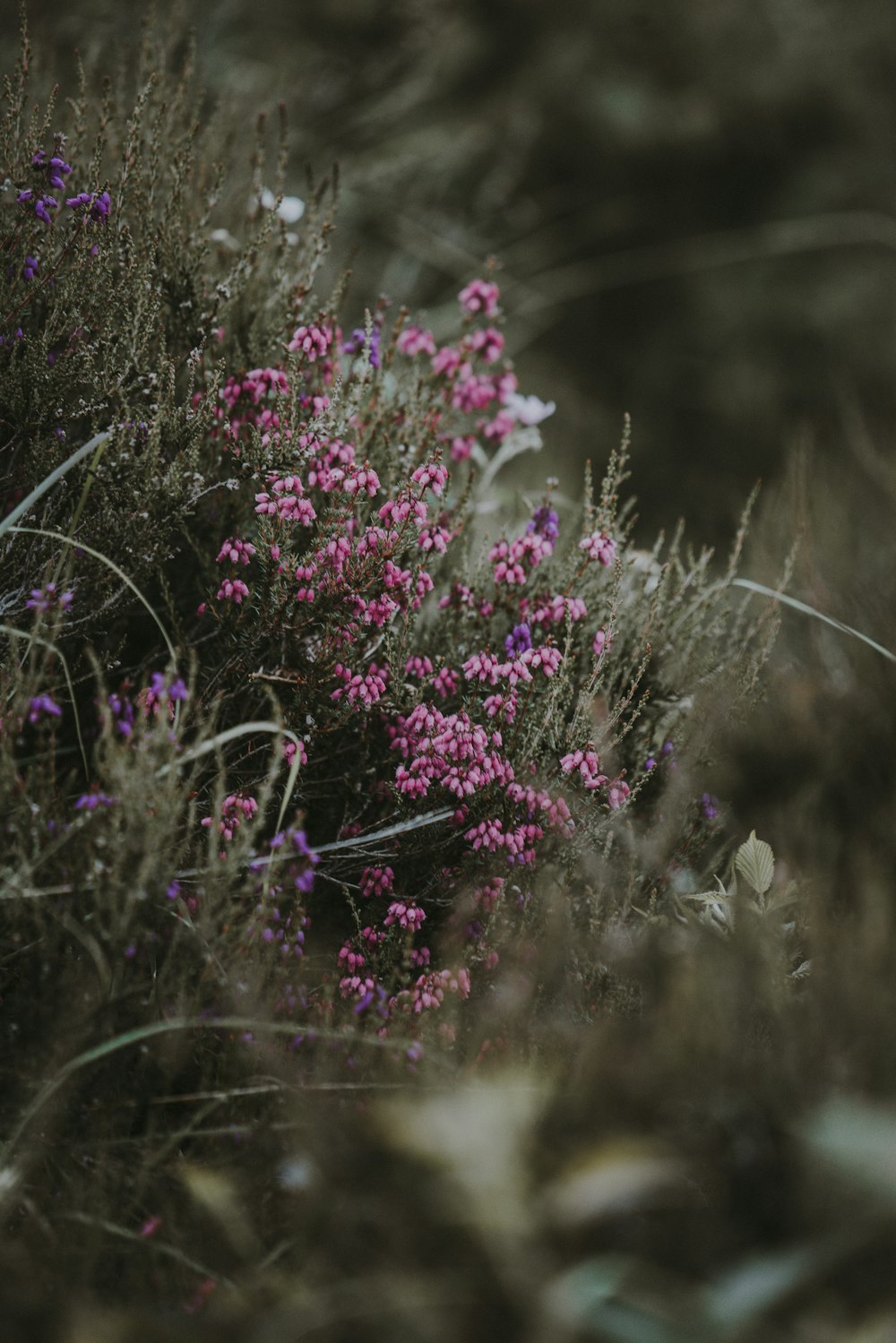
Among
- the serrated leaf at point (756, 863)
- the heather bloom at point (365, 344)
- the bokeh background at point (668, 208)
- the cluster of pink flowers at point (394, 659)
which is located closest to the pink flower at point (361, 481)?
the cluster of pink flowers at point (394, 659)

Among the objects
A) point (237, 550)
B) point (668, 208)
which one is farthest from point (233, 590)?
point (668, 208)

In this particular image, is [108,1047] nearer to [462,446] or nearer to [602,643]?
[602,643]

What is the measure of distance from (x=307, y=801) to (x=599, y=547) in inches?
23.7

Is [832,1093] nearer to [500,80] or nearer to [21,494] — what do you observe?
[21,494]

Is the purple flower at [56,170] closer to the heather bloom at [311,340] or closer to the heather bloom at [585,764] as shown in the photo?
the heather bloom at [311,340]

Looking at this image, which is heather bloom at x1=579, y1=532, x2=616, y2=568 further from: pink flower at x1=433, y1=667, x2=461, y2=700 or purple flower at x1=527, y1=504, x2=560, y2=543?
pink flower at x1=433, y1=667, x2=461, y2=700

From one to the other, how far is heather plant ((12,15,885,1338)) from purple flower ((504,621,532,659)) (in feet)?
0.03

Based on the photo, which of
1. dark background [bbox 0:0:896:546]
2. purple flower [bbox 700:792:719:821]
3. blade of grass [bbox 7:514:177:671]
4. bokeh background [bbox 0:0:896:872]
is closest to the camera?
blade of grass [bbox 7:514:177:671]

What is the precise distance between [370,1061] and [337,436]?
0.89 m

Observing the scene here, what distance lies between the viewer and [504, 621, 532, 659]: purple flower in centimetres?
151

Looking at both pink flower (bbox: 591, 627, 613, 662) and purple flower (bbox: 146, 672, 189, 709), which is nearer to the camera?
purple flower (bbox: 146, 672, 189, 709)

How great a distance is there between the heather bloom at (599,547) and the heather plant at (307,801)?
12 millimetres

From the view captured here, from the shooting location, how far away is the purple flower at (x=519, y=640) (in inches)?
59.3

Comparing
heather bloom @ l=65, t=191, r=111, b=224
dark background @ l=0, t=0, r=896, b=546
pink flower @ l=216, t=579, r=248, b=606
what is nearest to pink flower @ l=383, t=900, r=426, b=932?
pink flower @ l=216, t=579, r=248, b=606
